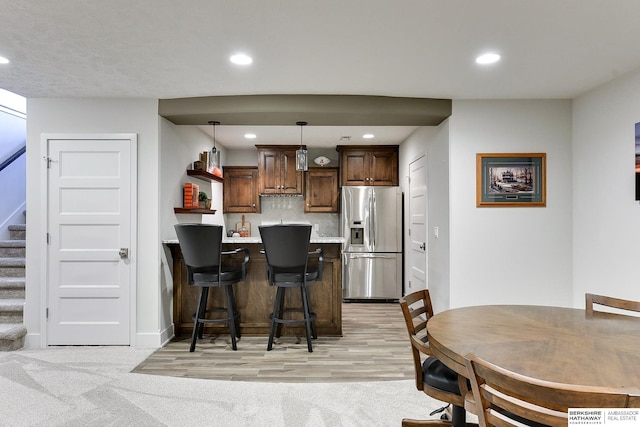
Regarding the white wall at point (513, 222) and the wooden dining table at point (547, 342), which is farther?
the white wall at point (513, 222)

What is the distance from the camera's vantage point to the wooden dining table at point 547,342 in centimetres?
123

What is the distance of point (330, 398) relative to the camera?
2.58 metres

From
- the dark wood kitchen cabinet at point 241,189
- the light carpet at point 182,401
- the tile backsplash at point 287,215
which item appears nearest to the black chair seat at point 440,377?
the light carpet at point 182,401

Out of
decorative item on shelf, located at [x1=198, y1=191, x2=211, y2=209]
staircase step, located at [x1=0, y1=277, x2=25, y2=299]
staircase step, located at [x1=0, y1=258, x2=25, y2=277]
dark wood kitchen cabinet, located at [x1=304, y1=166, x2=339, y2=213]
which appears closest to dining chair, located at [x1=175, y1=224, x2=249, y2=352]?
decorative item on shelf, located at [x1=198, y1=191, x2=211, y2=209]

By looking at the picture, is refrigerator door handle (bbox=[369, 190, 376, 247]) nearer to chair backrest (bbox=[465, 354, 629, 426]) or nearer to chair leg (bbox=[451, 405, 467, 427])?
chair leg (bbox=[451, 405, 467, 427])

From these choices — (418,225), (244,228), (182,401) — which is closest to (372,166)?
(418,225)

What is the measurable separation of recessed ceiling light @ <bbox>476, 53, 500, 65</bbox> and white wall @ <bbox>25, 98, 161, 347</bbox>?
2.90 meters

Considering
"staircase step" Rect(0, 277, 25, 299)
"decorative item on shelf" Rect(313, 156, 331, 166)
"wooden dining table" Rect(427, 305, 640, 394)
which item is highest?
"decorative item on shelf" Rect(313, 156, 331, 166)

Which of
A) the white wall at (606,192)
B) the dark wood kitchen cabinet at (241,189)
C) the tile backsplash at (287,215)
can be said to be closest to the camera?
the white wall at (606,192)

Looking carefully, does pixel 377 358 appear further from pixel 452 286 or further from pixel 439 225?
pixel 439 225

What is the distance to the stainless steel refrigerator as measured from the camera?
5.70 metres

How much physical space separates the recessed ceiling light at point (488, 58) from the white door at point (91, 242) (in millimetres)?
3112

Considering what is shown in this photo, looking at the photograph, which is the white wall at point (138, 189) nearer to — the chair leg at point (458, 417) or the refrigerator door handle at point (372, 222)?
the chair leg at point (458, 417)

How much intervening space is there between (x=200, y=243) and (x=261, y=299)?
95 centimetres
